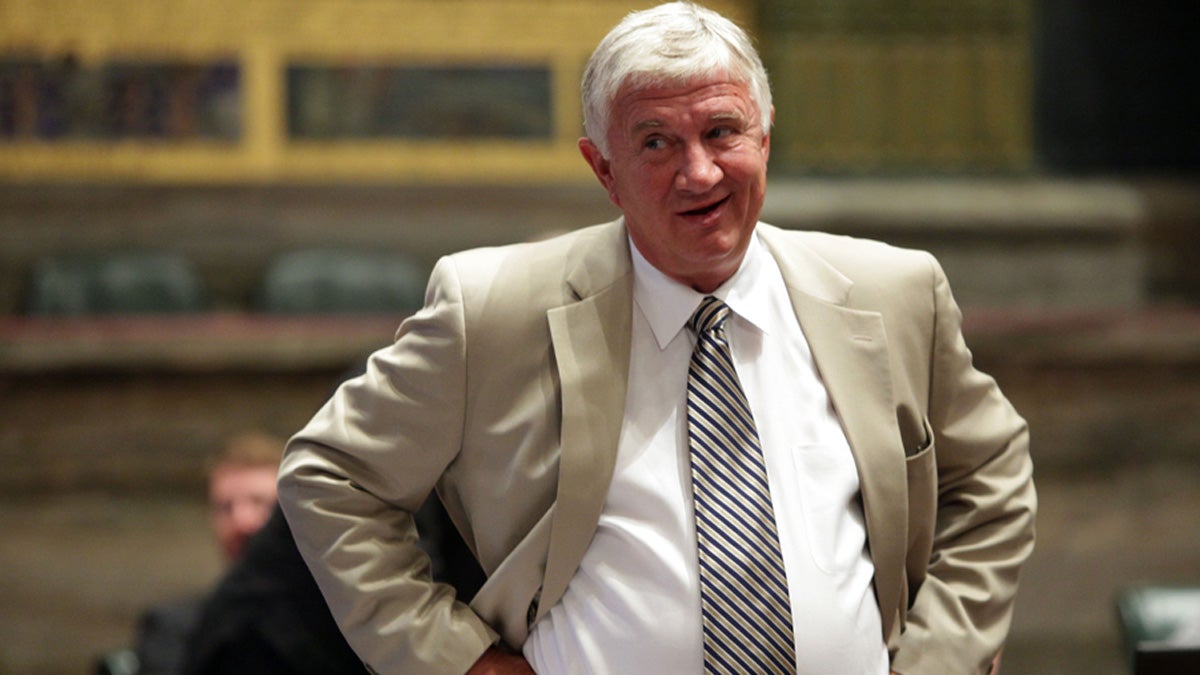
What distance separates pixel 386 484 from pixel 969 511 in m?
0.77

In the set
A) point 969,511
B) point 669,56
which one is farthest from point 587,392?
point 969,511

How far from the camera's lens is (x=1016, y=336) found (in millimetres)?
5211

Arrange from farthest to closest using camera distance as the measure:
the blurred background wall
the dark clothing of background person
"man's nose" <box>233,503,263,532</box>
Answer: the blurred background wall < "man's nose" <box>233,503,263,532</box> < the dark clothing of background person

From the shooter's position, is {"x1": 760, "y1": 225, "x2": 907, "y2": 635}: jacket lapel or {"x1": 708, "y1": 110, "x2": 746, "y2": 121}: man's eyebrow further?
{"x1": 760, "y1": 225, "x2": 907, "y2": 635}: jacket lapel

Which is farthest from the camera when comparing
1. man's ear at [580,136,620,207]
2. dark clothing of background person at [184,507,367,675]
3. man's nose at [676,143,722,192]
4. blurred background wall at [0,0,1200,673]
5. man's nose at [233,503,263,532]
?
blurred background wall at [0,0,1200,673]

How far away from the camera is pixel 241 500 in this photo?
3.87m

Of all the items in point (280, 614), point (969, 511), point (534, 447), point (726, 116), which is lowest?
point (280, 614)

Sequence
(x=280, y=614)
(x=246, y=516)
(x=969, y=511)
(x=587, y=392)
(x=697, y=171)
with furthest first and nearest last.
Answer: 1. (x=246, y=516)
2. (x=280, y=614)
3. (x=969, y=511)
4. (x=587, y=392)
5. (x=697, y=171)

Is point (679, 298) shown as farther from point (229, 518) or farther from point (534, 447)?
point (229, 518)

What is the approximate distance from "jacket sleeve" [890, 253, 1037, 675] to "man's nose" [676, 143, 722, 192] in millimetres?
404

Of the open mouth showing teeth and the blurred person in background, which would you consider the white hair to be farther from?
the blurred person in background

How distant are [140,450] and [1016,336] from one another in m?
3.02

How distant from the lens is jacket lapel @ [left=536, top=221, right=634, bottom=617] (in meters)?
1.87

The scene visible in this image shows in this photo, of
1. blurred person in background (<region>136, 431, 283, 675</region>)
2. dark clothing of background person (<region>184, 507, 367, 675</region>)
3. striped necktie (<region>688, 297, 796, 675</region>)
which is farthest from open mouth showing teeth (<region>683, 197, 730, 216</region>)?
blurred person in background (<region>136, 431, 283, 675</region>)
